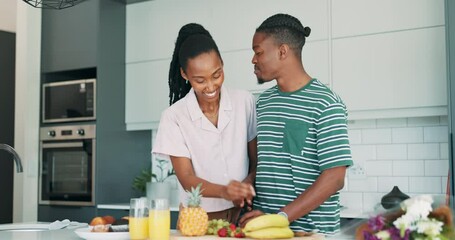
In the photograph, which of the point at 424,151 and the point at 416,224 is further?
the point at 424,151

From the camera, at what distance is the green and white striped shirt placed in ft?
6.51

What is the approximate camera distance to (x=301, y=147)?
6.79ft

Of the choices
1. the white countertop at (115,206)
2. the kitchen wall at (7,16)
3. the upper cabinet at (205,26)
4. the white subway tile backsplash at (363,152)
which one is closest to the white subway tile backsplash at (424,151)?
the white subway tile backsplash at (363,152)

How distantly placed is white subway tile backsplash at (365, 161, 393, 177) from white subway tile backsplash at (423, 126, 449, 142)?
0.95 ft

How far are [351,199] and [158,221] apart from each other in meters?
2.37

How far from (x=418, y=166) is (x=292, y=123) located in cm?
196

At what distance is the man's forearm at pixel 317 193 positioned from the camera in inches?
77.2

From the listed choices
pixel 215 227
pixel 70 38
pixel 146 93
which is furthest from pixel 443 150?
pixel 70 38

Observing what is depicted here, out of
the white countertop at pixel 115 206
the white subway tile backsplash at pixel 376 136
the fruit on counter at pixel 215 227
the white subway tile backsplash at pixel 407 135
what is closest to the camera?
the fruit on counter at pixel 215 227

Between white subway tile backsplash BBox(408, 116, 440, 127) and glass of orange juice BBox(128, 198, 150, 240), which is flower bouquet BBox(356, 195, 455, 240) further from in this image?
white subway tile backsplash BBox(408, 116, 440, 127)

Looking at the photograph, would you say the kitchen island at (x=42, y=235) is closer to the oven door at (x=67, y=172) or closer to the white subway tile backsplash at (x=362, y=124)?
the oven door at (x=67, y=172)

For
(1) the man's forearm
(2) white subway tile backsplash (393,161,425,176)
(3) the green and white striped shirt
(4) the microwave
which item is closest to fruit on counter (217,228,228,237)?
(1) the man's forearm

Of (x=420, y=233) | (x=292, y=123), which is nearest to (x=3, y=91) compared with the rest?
(x=292, y=123)

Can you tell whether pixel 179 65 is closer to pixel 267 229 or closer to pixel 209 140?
pixel 209 140
